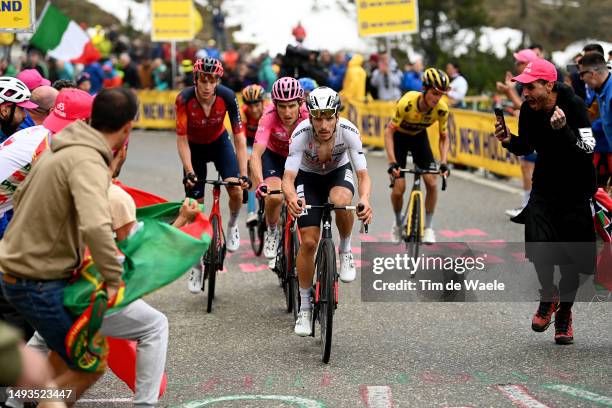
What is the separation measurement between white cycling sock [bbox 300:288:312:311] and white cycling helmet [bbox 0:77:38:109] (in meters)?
2.40

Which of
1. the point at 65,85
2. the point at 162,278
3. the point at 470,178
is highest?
the point at 65,85

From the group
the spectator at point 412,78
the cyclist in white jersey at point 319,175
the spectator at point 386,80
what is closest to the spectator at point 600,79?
the cyclist in white jersey at point 319,175

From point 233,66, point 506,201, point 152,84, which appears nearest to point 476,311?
point 506,201

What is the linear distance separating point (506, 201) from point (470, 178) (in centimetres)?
291

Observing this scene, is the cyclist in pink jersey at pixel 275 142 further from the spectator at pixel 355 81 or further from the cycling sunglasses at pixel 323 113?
the spectator at pixel 355 81

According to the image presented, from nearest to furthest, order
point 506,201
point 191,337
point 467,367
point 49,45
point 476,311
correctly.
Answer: point 467,367, point 191,337, point 476,311, point 506,201, point 49,45

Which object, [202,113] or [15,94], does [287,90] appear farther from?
[15,94]

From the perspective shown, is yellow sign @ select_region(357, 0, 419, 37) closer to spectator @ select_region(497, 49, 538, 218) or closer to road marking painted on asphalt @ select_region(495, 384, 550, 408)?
spectator @ select_region(497, 49, 538, 218)

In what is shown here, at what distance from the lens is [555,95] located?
7934mm

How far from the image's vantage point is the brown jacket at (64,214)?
16.1 ft

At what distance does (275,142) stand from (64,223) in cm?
531

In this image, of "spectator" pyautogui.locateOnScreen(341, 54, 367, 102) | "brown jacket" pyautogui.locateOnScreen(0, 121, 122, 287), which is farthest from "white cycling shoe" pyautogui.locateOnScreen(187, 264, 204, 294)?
"spectator" pyautogui.locateOnScreen(341, 54, 367, 102)

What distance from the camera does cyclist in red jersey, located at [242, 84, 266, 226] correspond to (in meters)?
12.6

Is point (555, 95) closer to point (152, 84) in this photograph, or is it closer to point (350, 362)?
point (350, 362)
